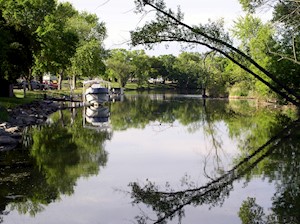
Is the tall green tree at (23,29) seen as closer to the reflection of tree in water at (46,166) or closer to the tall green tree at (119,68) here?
the reflection of tree in water at (46,166)

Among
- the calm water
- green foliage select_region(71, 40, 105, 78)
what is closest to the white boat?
green foliage select_region(71, 40, 105, 78)

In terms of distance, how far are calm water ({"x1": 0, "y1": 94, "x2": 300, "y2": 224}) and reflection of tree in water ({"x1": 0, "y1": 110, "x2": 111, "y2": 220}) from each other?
0.10 ft

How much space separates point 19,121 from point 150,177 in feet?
57.1

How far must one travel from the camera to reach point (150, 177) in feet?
48.4

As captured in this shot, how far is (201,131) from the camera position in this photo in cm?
2786

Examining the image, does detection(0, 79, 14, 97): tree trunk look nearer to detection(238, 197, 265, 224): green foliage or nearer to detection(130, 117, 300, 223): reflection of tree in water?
detection(130, 117, 300, 223): reflection of tree in water

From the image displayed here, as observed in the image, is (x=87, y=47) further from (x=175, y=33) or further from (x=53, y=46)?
(x=175, y=33)

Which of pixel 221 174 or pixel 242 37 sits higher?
pixel 242 37

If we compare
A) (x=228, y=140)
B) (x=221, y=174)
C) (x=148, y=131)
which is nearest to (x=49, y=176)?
(x=221, y=174)

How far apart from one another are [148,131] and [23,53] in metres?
14.2

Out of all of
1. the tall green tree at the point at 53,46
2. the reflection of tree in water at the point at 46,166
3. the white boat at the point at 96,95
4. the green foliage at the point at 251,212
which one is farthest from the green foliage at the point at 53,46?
the green foliage at the point at 251,212

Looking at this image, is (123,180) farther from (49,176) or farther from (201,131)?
(201,131)

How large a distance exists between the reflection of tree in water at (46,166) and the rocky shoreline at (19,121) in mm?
799

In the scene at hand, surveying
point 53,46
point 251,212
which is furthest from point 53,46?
point 251,212
